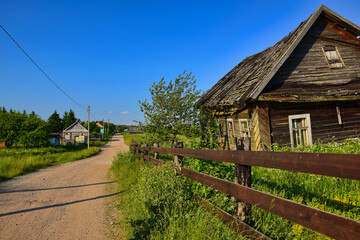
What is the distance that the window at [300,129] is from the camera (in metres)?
9.16

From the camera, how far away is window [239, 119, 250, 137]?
954 cm

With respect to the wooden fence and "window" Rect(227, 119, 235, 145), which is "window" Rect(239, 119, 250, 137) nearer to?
"window" Rect(227, 119, 235, 145)

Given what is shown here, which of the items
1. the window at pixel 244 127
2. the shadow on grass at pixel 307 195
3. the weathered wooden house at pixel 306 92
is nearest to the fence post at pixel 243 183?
the shadow on grass at pixel 307 195

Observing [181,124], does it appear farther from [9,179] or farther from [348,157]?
[348,157]

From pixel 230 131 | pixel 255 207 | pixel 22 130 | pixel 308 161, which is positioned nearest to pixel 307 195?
pixel 255 207

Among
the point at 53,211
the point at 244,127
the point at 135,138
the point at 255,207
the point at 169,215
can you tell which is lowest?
the point at 53,211

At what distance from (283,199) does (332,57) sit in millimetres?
11418

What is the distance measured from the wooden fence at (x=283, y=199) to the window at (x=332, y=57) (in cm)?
1048

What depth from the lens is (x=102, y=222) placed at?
390 cm

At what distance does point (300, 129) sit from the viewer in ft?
30.6

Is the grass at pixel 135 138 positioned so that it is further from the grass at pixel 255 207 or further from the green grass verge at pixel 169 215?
the green grass verge at pixel 169 215

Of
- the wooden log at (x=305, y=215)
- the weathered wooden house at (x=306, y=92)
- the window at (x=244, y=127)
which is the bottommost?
the wooden log at (x=305, y=215)

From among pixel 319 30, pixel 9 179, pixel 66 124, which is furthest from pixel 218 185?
pixel 66 124

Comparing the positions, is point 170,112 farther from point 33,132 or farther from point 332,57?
point 33,132
